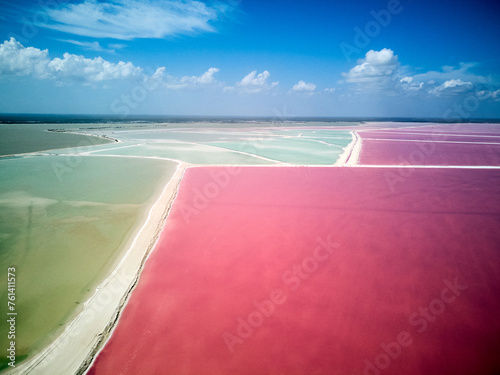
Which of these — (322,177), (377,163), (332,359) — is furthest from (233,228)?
(377,163)

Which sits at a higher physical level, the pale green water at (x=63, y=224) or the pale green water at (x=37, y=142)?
the pale green water at (x=37, y=142)

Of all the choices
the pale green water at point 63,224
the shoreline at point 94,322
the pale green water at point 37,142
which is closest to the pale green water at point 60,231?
the pale green water at point 63,224

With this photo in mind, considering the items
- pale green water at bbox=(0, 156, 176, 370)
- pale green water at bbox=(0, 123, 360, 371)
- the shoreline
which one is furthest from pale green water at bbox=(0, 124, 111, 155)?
the shoreline

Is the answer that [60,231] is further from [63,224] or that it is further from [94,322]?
[94,322]

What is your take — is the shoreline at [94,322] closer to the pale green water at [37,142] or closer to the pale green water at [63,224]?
the pale green water at [63,224]

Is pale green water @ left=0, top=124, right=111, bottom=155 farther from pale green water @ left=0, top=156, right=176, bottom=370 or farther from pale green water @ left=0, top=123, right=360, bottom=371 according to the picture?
pale green water @ left=0, top=156, right=176, bottom=370

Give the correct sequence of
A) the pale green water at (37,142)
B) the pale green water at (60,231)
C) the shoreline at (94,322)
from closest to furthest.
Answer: the shoreline at (94,322), the pale green water at (60,231), the pale green water at (37,142)
